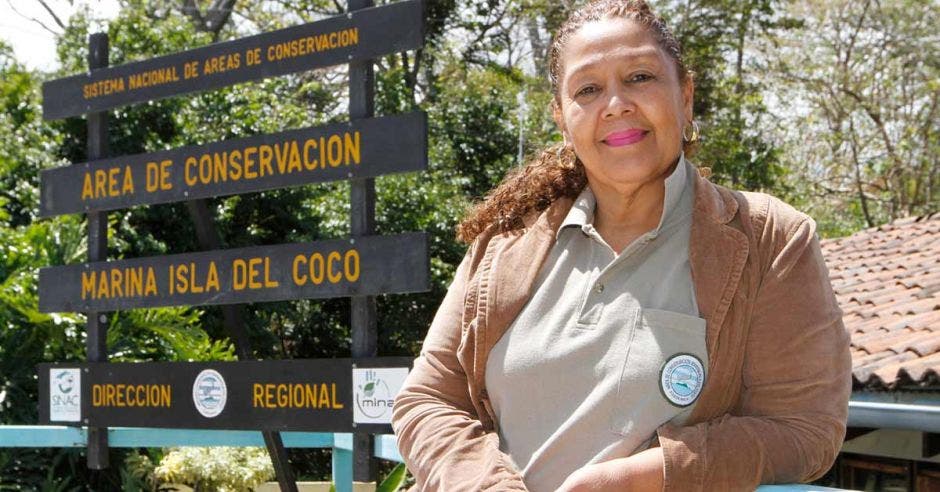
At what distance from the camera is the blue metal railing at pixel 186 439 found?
4562 millimetres

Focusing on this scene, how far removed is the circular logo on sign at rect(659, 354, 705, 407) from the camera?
5.45 ft

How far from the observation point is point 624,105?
1796mm

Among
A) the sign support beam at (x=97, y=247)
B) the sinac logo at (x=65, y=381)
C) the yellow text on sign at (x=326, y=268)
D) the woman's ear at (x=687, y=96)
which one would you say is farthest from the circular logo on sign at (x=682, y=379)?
the sinac logo at (x=65, y=381)

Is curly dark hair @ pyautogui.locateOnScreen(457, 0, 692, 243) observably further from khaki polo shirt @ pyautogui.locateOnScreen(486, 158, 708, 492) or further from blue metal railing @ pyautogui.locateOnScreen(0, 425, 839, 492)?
blue metal railing @ pyautogui.locateOnScreen(0, 425, 839, 492)

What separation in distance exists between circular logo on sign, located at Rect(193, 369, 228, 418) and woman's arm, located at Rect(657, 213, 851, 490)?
4.01 meters

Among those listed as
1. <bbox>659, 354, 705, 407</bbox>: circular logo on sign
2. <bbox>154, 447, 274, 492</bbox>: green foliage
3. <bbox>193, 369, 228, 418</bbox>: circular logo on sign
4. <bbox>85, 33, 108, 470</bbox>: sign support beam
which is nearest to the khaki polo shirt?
<bbox>659, 354, 705, 407</bbox>: circular logo on sign

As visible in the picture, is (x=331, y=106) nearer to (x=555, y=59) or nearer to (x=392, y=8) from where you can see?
(x=392, y=8)

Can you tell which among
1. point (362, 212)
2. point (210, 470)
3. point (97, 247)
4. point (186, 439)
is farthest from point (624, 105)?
point (210, 470)

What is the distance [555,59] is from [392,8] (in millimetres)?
3077

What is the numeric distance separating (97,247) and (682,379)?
4958mm

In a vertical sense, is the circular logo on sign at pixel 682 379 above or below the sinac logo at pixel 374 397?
below

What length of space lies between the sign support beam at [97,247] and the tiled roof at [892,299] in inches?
139

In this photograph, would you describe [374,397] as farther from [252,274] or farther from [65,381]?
[65,381]

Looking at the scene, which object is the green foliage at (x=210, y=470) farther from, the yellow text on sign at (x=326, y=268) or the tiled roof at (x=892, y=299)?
the yellow text on sign at (x=326, y=268)
